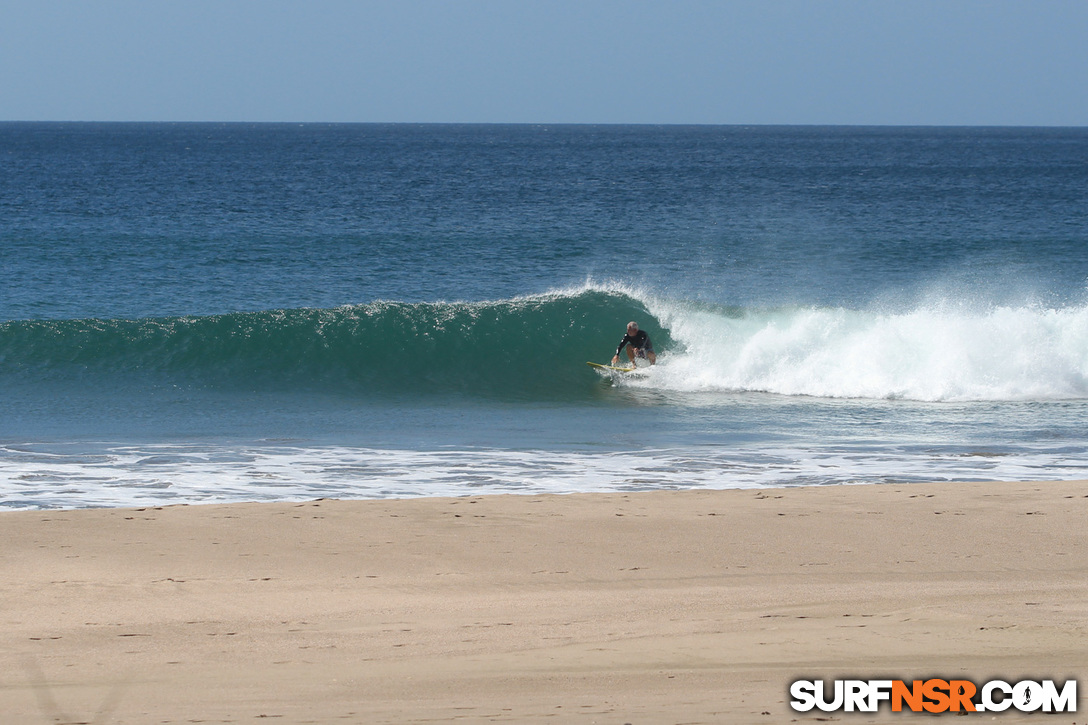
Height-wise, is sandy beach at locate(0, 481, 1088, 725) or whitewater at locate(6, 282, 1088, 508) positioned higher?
whitewater at locate(6, 282, 1088, 508)

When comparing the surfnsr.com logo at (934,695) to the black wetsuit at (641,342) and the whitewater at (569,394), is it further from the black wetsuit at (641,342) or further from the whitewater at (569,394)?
the black wetsuit at (641,342)

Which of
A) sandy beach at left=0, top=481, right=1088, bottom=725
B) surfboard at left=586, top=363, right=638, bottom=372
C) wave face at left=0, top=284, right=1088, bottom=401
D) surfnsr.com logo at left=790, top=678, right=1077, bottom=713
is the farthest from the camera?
surfboard at left=586, top=363, right=638, bottom=372

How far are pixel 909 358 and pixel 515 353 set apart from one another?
657 cm

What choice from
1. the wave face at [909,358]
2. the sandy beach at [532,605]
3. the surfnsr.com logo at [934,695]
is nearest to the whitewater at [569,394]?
the wave face at [909,358]

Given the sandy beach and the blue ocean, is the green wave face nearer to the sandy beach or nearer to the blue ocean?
the blue ocean

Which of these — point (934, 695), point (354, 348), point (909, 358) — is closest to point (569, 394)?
point (354, 348)

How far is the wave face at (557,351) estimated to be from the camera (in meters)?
15.8

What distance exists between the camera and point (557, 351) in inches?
Result: 738

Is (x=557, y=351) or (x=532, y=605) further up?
(x=557, y=351)

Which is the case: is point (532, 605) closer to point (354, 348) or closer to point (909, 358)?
point (909, 358)

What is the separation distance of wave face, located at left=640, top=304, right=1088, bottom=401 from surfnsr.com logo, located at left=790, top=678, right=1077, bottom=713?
1114cm

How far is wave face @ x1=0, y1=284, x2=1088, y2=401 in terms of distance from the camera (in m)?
15.8

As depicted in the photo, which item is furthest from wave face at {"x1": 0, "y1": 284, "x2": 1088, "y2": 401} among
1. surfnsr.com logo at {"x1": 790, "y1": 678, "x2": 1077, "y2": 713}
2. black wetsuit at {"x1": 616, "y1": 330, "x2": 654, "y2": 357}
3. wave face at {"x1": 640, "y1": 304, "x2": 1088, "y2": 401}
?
surfnsr.com logo at {"x1": 790, "y1": 678, "x2": 1077, "y2": 713}

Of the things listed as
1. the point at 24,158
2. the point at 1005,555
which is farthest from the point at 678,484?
the point at 24,158
